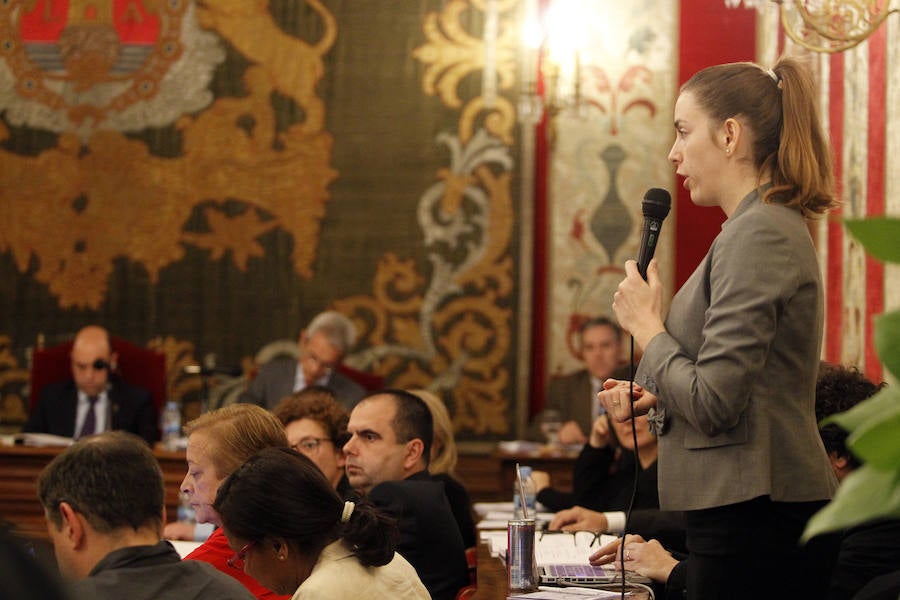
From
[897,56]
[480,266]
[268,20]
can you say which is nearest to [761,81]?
[897,56]

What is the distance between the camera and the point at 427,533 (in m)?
2.99

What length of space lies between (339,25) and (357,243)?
130 centimetres

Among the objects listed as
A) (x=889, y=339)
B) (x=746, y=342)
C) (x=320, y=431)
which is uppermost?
(x=889, y=339)

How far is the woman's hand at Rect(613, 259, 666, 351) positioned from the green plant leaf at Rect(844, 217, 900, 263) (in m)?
1.33

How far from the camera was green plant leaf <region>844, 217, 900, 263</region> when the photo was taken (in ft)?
1.93

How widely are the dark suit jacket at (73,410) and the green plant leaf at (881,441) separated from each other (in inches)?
240

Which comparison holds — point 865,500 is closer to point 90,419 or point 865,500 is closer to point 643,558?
point 643,558

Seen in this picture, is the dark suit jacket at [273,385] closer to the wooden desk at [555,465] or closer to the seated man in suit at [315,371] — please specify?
the seated man in suit at [315,371]

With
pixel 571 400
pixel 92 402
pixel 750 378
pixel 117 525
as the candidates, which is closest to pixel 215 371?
pixel 92 402

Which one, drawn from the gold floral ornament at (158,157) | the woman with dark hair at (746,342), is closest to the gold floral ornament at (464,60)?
the gold floral ornament at (158,157)

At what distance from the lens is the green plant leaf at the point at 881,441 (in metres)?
0.56

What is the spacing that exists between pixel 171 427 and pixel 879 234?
5.97 metres

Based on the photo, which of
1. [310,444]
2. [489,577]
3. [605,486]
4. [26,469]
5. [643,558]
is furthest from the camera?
[26,469]

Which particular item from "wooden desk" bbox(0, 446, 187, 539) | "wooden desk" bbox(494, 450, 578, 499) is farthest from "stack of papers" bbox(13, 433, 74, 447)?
"wooden desk" bbox(494, 450, 578, 499)
